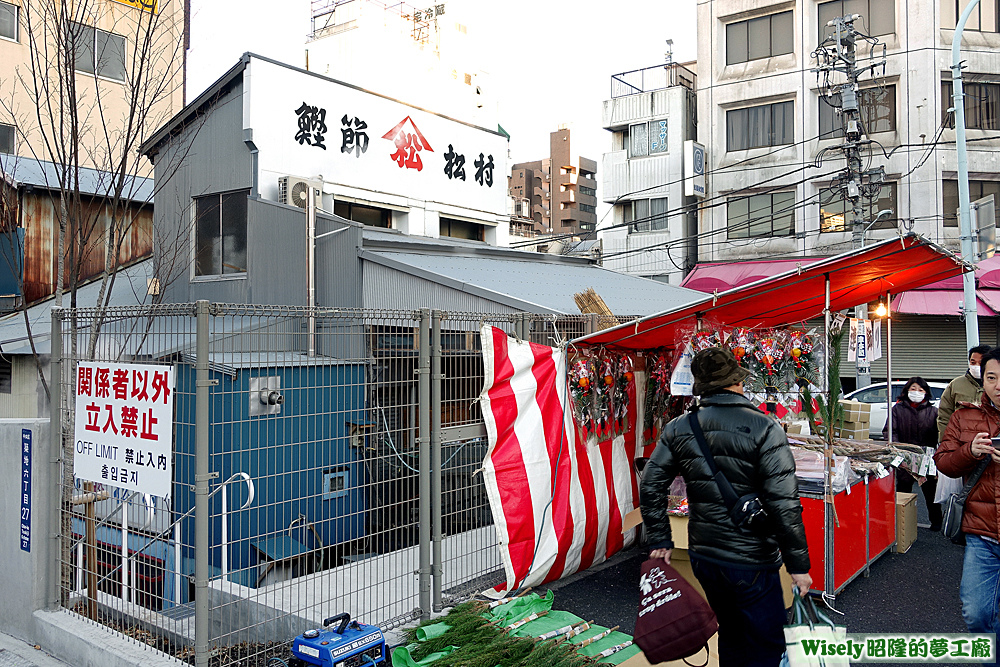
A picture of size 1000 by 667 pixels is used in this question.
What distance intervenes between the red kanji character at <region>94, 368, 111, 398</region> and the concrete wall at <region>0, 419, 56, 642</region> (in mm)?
755

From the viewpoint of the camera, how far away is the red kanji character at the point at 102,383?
16.0 ft

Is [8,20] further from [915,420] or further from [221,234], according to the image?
[915,420]

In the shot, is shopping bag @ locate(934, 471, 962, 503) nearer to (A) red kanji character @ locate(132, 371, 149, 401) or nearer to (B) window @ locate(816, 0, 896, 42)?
(A) red kanji character @ locate(132, 371, 149, 401)

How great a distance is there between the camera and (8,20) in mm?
20719

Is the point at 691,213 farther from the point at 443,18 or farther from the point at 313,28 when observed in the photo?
the point at 313,28

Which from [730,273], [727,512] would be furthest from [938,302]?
[727,512]

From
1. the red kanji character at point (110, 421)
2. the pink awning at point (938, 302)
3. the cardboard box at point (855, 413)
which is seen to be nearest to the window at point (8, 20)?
the red kanji character at point (110, 421)

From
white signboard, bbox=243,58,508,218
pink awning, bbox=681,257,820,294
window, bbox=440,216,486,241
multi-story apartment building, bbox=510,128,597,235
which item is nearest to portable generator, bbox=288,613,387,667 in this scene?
white signboard, bbox=243,58,508,218

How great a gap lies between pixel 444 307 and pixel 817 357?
4592 millimetres

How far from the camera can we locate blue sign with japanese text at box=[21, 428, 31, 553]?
17.6 ft

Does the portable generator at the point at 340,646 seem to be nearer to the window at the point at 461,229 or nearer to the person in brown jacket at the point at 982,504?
the person in brown jacket at the point at 982,504

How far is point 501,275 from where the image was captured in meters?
11.1

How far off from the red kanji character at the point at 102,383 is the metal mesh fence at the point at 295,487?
38 millimetres

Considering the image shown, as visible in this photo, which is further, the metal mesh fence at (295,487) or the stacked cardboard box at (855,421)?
the stacked cardboard box at (855,421)
